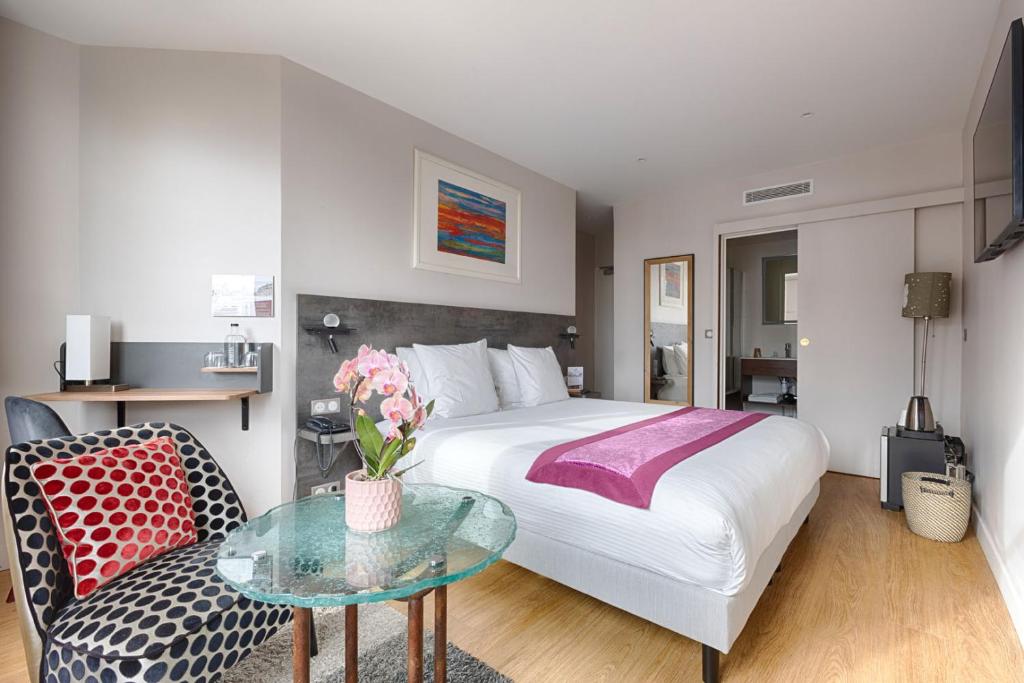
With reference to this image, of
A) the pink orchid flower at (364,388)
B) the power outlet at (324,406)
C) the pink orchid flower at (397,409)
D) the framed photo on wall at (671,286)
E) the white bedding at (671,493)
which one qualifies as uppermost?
the framed photo on wall at (671,286)

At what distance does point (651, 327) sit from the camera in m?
5.11

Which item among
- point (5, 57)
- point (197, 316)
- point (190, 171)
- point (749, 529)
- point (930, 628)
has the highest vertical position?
point (5, 57)

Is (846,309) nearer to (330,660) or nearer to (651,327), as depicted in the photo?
(651,327)

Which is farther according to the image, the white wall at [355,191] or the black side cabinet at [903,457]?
the black side cabinet at [903,457]

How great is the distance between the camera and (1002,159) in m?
1.96

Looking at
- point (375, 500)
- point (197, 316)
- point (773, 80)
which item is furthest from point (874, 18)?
point (197, 316)

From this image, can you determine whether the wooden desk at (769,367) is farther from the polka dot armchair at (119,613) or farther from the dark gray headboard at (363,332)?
the polka dot armchair at (119,613)

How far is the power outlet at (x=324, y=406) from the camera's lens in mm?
2729

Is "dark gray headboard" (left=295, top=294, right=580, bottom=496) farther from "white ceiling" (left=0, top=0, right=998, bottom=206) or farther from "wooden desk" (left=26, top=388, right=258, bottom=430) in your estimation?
"white ceiling" (left=0, top=0, right=998, bottom=206)

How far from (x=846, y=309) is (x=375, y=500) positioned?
425cm

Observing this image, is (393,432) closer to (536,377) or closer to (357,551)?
(357,551)

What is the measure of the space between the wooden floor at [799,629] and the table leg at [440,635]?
15.8 inches

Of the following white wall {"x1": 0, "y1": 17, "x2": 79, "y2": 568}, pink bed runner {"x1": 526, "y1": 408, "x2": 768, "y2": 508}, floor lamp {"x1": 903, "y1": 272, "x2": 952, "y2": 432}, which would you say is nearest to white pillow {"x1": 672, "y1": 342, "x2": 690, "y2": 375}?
floor lamp {"x1": 903, "y1": 272, "x2": 952, "y2": 432}

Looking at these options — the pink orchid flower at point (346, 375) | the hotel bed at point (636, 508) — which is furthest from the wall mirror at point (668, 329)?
the pink orchid flower at point (346, 375)
